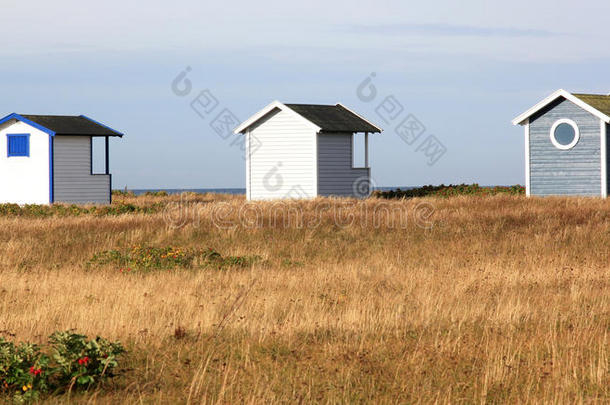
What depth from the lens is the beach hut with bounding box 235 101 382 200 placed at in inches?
1389

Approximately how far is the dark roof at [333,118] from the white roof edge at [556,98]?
7.46m

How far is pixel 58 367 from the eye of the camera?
707cm

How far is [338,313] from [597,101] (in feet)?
87.6

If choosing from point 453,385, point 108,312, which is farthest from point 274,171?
point 453,385

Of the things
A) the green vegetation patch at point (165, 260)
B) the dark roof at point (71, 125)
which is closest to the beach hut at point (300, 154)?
the dark roof at point (71, 125)

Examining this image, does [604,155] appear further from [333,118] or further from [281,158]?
[281,158]

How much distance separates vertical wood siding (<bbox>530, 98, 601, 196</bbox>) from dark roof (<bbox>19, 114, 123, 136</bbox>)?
789 inches

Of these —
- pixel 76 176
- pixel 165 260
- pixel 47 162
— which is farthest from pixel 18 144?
pixel 165 260

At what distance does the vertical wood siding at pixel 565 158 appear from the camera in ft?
105

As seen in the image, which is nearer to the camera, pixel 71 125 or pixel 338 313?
pixel 338 313

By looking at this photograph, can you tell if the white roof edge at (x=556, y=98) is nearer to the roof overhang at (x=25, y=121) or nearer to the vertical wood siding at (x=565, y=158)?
the vertical wood siding at (x=565, y=158)

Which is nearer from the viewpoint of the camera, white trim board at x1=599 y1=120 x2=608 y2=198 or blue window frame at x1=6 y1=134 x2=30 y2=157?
white trim board at x1=599 y1=120 x2=608 y2=198

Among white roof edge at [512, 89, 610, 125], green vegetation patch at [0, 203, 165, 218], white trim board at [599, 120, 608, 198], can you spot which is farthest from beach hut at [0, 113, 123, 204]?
white trim board at [599, 120, 608, 198]

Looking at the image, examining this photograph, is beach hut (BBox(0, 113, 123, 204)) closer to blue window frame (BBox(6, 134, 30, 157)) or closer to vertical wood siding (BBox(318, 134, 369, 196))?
blue window frame (BBox(6, 134, 30, 157))
